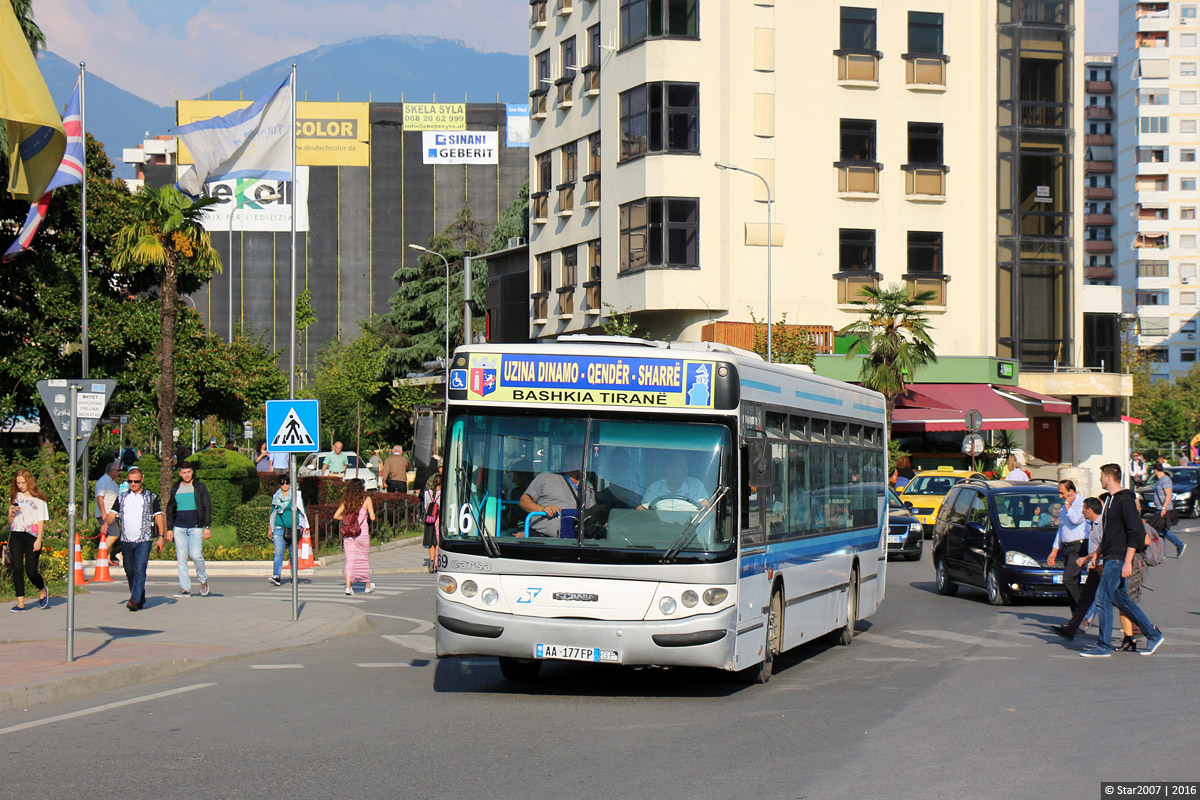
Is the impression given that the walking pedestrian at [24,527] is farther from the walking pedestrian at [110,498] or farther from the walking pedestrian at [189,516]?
the walking pedestrian at [110,498]

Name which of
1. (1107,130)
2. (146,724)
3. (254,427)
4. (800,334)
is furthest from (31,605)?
(1107,130)

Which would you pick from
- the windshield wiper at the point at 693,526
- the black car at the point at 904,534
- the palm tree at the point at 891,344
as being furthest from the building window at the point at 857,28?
the windshield wiper at the point at 693,526

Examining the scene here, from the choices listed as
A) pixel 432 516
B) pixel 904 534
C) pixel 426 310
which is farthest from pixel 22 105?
pixel 426 310

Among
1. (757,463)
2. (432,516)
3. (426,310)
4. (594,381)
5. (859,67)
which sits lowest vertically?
(432,516)

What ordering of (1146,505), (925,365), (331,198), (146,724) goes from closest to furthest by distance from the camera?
(146,724) → (1146,505) → (925,365) → (331,198)

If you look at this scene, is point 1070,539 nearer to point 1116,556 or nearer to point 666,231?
point 1116,556

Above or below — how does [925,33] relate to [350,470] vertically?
above

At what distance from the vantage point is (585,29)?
49.8 metres

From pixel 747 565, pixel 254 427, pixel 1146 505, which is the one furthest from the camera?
pixel 254 427

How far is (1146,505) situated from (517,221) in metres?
37.4

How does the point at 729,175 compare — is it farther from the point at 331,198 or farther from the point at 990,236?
the point at 331,198

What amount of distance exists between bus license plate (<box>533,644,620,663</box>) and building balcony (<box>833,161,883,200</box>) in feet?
130

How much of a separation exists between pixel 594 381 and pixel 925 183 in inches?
1599

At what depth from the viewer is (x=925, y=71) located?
1954 inches
